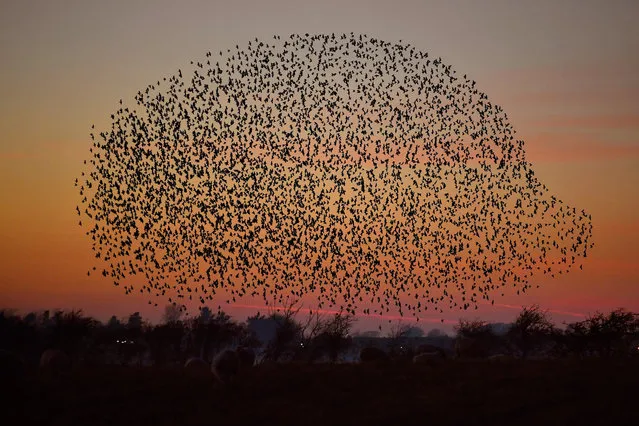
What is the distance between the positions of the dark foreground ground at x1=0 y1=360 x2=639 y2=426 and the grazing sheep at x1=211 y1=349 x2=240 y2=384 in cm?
78

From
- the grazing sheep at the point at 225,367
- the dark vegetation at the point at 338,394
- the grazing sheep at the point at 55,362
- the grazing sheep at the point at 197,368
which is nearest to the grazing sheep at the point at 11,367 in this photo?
the dark vegetation at the point at 338,394

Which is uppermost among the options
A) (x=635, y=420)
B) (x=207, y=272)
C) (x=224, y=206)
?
(x=224, y=206)

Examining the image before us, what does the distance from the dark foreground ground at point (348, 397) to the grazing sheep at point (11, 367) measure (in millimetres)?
1068

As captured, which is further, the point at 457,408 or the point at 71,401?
the point at 71,401

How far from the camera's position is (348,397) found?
39531 mm

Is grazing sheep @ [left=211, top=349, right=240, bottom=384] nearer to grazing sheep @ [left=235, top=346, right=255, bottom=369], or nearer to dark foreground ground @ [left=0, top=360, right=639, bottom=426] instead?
dark foreground ground @ [left=0, top=360, right=639, bottom=426]

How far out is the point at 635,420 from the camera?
3281 centimetres

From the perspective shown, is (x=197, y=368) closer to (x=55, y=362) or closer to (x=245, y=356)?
(x=245, y=356)

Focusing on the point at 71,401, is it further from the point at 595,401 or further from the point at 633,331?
the point at 633,331

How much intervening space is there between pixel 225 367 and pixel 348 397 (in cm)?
754

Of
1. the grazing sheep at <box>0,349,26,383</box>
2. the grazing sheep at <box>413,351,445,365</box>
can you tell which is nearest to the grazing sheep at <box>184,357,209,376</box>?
the grazing sheep at <box>0,349,26,383</box>

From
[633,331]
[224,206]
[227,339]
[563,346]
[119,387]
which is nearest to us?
[119,387]

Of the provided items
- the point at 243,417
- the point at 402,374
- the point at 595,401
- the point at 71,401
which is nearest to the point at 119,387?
the point at 71,401

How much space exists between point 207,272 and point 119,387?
36.9 feet
